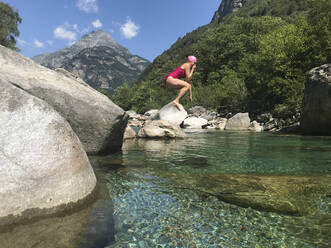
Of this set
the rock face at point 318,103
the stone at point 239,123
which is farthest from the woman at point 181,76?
the stone at point 239,123

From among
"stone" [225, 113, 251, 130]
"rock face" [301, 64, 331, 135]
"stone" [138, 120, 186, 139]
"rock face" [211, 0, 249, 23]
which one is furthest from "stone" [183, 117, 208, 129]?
"rock face" [211, 0, 249, 23]

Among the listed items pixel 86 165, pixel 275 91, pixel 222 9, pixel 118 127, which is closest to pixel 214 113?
pixel 275 91

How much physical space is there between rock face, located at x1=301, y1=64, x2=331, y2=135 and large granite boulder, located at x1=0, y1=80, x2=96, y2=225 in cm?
1730

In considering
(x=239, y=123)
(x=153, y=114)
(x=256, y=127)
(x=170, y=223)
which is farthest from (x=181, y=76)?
(x=239, y=123)

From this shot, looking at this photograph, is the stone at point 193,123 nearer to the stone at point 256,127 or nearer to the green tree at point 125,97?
the stone at point 256,127

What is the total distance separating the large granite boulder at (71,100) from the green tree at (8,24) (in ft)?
150

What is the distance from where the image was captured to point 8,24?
145ft

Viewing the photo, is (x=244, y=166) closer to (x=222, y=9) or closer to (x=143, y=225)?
(x=143, y=225)

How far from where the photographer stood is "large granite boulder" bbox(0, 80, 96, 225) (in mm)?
3098

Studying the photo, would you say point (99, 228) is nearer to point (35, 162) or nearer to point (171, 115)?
point (35, 162)

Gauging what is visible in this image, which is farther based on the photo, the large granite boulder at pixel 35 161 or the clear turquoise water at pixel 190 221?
the large granite boulder at pixel 35 161

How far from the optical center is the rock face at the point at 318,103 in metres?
16.3

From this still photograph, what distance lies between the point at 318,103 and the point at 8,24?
5067 cm

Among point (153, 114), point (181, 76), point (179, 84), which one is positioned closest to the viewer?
point (179, 84)
